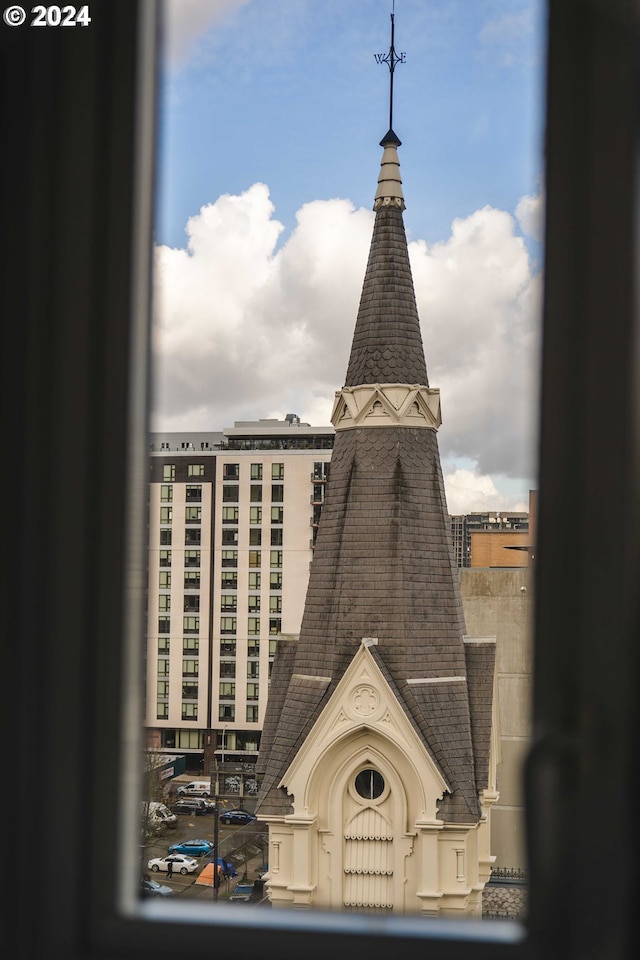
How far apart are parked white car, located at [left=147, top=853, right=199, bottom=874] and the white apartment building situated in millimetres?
8438

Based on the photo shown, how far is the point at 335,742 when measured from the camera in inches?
403

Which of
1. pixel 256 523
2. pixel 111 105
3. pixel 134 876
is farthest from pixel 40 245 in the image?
pixel 256 523

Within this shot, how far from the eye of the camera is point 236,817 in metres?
24.2

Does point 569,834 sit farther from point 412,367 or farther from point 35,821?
point 412,367

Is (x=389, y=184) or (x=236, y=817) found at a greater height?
(x=389, y=184)

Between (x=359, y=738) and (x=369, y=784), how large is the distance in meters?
0.44

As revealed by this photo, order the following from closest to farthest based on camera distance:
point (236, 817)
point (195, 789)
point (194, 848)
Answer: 1. point (194, 848)
2. point (236, 817)
3. point (195, 789)

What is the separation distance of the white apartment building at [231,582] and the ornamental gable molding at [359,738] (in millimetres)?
18148

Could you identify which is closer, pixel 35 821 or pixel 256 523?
pixel 35 821

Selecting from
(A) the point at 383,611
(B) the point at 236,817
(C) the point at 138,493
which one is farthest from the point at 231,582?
(C) the point at 138,493

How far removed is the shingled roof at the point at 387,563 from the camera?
10555 millimetres

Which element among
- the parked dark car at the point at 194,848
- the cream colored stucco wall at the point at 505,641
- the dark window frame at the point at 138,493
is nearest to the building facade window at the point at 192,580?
the parked dark car at the point at 194,848

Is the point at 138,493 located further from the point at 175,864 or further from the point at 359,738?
the point at 175,864

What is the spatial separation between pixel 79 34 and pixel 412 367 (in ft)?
31.2
